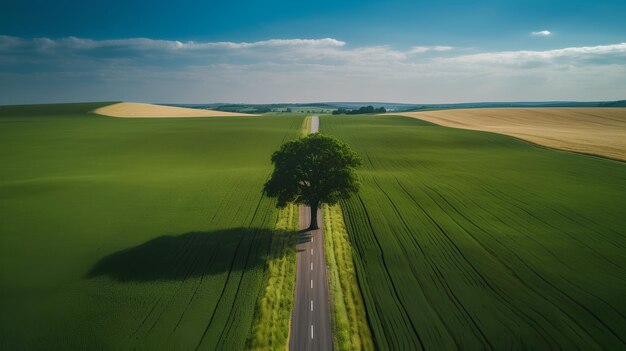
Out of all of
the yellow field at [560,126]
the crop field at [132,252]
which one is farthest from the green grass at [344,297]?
the yellow field at [560,126]

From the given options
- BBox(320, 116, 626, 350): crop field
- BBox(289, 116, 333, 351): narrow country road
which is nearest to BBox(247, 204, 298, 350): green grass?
BBox(289, 116, 333, 351): narrow country road

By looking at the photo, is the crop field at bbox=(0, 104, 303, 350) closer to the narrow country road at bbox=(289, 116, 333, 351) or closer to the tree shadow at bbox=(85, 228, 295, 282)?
the tree shadow at bbox=(85, 228, 295, 282)

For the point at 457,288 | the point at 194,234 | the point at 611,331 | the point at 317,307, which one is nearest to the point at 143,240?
the point at 194,234

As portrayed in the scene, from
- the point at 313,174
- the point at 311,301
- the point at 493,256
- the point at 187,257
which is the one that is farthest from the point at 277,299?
the point at 493,256

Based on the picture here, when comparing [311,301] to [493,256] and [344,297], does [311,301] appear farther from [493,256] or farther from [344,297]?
[493,256]

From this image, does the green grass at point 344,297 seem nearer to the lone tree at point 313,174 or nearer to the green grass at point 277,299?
the green grass at point 277,299

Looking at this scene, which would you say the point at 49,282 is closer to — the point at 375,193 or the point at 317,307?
the point at 317,307
